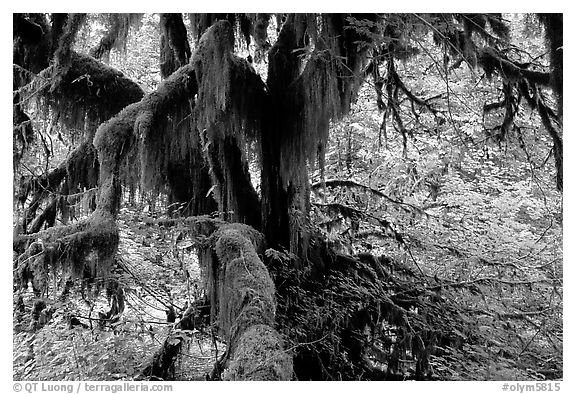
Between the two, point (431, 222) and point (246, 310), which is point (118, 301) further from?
point (431, 222)

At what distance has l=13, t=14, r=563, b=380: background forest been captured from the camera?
169 inches

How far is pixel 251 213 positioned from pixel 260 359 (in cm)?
332

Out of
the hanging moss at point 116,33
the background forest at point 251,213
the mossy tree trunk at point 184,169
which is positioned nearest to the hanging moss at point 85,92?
the background forest at point 251,213

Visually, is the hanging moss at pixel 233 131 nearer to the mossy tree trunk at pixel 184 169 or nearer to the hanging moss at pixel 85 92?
the mossy tree trunk at pixel 184 169

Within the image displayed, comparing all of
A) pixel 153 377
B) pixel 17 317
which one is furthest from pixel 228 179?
pixel 17 317

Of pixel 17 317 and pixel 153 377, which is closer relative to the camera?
pixel 153 377

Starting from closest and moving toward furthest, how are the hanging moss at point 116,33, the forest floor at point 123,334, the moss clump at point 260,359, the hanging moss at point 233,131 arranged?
the moss clump at point 260,359, the hanging moss at point 233,131, the hanging moss at point 116,33, the forest floor at point 123,334

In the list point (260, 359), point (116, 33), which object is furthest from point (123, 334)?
point (260, 359)

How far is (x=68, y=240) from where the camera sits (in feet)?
10.5

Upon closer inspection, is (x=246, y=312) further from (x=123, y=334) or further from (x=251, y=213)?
(x=123, y=334)

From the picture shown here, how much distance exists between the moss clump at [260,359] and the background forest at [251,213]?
819mm

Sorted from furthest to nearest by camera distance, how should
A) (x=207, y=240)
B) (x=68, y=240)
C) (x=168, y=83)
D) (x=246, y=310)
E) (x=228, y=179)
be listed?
(x=228, y=179)
(x=168, y=83)
(x=207, y=240)
(x=68, y=240)
(x=246, y=310)

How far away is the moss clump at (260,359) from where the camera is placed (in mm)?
2285

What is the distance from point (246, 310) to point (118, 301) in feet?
13.1
